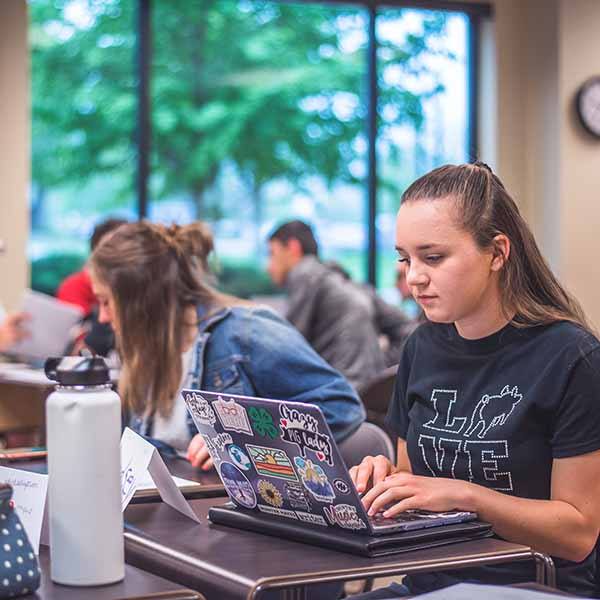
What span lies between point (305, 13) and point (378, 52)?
576 millimetres

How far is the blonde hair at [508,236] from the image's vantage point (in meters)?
1.62

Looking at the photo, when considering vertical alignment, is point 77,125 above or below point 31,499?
above

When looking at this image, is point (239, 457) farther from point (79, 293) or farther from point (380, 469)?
point (79, 293)

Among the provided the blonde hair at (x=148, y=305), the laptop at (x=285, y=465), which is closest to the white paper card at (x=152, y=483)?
the laptop at (x=285, y=465)

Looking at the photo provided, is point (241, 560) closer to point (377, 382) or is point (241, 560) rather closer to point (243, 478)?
point (243, 478)

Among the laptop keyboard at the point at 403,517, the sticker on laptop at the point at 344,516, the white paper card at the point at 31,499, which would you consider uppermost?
the white paper card at the point at 31,499

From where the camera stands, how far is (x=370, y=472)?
160cm

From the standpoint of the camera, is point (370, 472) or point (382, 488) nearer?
point (382, 488)

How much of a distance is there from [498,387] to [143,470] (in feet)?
1.73

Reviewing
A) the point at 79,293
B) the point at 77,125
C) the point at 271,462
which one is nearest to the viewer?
the point at 271,462

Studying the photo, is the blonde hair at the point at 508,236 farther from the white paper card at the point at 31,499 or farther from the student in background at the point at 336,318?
the student in background at the point at 336,318

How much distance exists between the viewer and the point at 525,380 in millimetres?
1574

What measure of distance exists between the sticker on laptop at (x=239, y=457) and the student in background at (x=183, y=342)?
2.43 feet

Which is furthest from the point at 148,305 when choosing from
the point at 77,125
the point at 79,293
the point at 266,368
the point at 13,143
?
the point at 77,125
